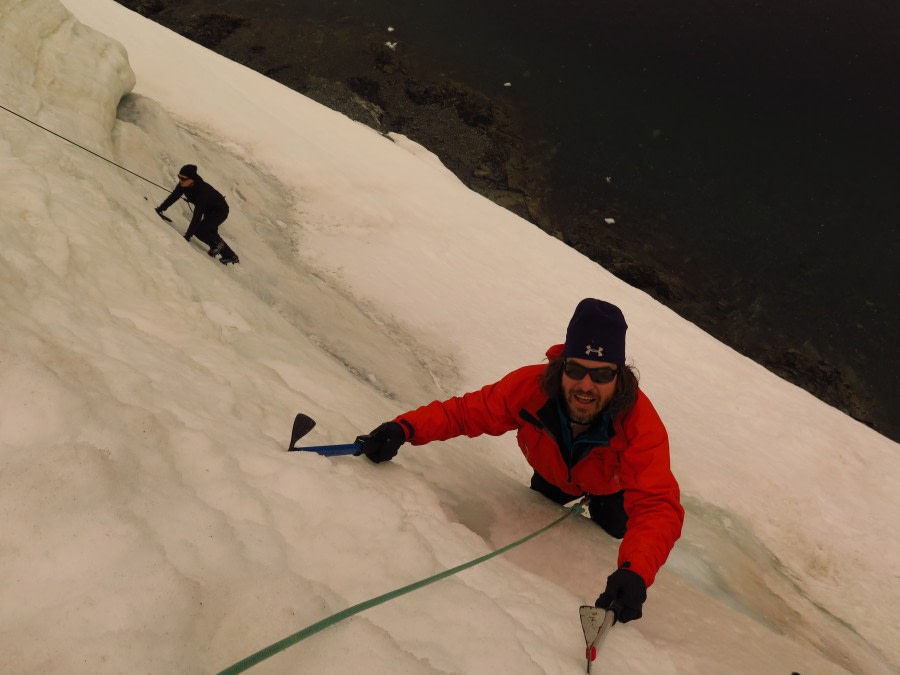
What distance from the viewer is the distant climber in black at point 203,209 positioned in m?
6.53

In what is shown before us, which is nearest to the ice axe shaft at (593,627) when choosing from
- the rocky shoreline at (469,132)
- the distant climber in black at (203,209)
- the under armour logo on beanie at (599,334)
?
the under armour logo on beanie at (599,334)

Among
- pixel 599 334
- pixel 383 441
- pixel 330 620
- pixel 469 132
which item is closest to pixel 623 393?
pixel 599 334

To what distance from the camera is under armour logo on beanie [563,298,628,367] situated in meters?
2.96

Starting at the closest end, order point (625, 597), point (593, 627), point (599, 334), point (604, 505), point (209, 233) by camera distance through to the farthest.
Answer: point (593, 627), point (625, 597), point (599, 334), point (604, 505), point (209, 233)

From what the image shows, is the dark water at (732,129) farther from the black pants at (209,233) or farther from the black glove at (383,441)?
the black glove at (383,441)

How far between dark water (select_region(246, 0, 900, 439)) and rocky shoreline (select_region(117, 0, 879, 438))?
339 mm

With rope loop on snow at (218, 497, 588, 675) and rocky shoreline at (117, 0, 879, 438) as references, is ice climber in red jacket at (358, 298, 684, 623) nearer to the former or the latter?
rope loop on snow at (218, 497, 588, 675)

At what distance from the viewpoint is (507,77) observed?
21938 millimetres

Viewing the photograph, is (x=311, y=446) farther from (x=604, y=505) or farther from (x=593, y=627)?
(x=604, y=505)

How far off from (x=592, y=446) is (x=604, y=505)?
2.74ft

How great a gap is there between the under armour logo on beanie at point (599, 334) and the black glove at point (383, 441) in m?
0.99

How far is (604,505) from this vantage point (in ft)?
12.8

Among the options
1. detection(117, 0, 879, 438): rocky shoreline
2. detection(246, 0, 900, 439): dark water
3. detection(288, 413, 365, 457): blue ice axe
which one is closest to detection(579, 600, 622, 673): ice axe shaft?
detection(288, 413, 365, 457): blue ice axe

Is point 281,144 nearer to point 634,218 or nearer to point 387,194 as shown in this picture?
point 387,194
